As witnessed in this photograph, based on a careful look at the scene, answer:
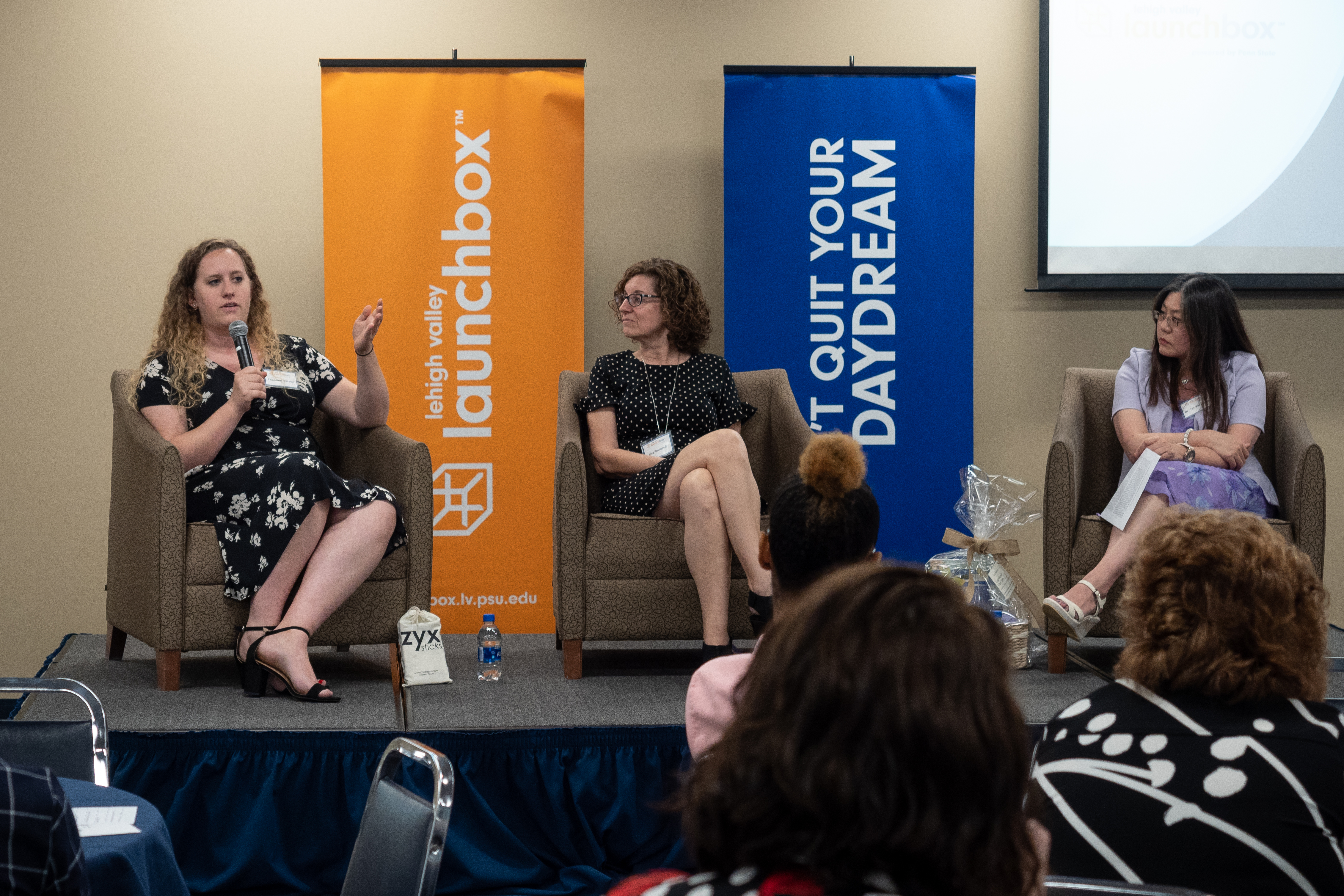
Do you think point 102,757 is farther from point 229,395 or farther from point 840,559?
point 229,395

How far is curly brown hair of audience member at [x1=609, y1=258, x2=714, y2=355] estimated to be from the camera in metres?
3.57

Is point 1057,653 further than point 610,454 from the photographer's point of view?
No

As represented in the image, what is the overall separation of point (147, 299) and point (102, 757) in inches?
111

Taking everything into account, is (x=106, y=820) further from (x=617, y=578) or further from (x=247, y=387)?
(x=617, y=578)

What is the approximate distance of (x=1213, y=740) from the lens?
47.6 inches

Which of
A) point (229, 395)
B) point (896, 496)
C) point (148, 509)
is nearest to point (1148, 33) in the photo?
point (896, 496)

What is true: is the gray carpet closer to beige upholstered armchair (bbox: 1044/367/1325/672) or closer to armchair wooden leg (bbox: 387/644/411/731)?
armchair wooden leg (bbox: 387/644/411/731)

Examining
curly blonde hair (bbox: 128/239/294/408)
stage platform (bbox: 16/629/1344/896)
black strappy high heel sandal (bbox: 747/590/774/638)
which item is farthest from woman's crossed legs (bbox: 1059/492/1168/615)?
curly blonde hair (bbox: 128/239/294/408)

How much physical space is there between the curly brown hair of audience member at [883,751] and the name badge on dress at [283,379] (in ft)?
8.90

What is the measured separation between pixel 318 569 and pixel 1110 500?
7.50 ft

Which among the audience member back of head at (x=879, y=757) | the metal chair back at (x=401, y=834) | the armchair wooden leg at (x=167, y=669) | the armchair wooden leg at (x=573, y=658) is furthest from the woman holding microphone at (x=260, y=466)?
the audience member back of head at (x=879, y=757)

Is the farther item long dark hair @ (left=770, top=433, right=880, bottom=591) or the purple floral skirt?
the purple floral skirt

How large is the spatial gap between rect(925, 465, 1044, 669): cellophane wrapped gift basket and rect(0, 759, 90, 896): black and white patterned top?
2606 millimetres

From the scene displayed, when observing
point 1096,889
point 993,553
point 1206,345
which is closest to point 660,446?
point 993,553
